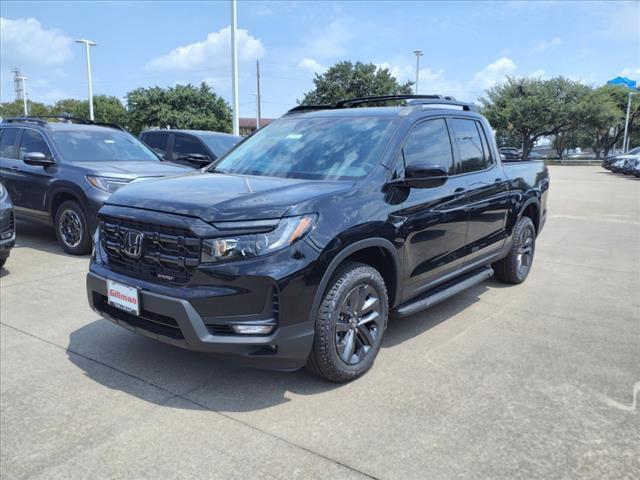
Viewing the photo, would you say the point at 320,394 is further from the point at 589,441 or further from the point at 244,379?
the point at 589,441

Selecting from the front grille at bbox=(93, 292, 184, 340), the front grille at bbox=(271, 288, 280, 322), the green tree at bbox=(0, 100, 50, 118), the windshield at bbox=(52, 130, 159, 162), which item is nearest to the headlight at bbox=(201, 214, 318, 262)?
the front grille at bbox=(271, 288, 280, 322)

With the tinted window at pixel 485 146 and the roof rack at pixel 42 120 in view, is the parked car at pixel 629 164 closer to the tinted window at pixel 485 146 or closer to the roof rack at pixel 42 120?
the tinted window at pixel 485 146

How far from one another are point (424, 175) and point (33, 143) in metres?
6.67

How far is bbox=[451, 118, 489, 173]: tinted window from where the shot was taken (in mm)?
4762

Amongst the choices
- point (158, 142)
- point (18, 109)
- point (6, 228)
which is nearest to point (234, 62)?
point (158, 142)

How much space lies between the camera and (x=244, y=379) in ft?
11.7

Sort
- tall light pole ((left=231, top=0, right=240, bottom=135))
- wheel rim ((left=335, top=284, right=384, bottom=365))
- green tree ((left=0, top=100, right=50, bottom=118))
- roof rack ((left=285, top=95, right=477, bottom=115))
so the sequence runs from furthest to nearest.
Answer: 1. green tree ((left=0, top=100, right=50, bottom=118))
2. tall light pole ((left=231, top=0, right=240, bottom=135))
3. roof rack ((left=285, top=95, right=477, bottom=115))
4. wheel rim ((left=335, top=284, right=384, bottom=365))

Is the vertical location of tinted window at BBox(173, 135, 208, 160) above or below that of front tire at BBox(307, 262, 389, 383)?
above

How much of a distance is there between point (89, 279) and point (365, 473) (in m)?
2.23

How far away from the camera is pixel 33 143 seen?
793 cm

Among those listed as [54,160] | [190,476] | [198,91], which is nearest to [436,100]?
[190,476]

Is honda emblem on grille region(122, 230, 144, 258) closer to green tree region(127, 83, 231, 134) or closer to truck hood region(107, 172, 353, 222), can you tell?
truck hood region(107, 172, 353, 222)

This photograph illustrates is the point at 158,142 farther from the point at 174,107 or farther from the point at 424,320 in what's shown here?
the point at 174,107

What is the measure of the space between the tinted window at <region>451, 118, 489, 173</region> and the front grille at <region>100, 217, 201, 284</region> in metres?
2.71
